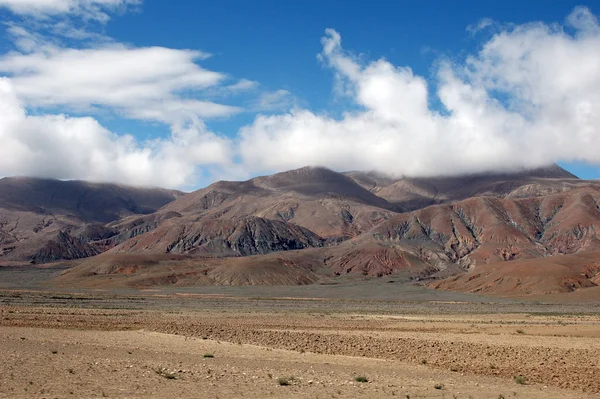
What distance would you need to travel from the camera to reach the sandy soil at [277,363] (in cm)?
2197

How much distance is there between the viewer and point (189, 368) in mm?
26250

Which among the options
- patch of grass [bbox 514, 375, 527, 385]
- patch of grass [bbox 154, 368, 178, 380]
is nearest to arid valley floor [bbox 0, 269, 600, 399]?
patch of grass [bbox 154, 368, 178, 380]

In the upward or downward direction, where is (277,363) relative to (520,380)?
downward

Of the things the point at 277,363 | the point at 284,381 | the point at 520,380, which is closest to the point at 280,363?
the point at 277,363

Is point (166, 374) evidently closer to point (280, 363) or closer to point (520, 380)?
point (280, 363)

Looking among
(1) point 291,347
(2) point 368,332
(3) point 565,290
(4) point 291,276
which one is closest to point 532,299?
(3) point 565,290

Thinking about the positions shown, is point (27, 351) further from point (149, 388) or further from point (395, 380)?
point (395, 380)

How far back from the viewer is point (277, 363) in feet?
95.6

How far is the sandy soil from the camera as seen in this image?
2197cm

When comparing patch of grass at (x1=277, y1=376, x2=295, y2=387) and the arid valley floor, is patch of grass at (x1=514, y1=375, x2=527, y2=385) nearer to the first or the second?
the arid valley floor

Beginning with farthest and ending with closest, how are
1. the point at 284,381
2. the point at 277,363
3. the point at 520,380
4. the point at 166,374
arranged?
the point at 277,363
the point at 520,380
the point at 166,374
the point at 284,381

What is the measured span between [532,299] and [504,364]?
102 m

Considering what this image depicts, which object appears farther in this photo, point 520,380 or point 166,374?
point 520,380

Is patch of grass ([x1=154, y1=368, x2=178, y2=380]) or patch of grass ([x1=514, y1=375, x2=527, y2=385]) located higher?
patch of grass ([x1=154, y1=368, x2=178, y2=380])
